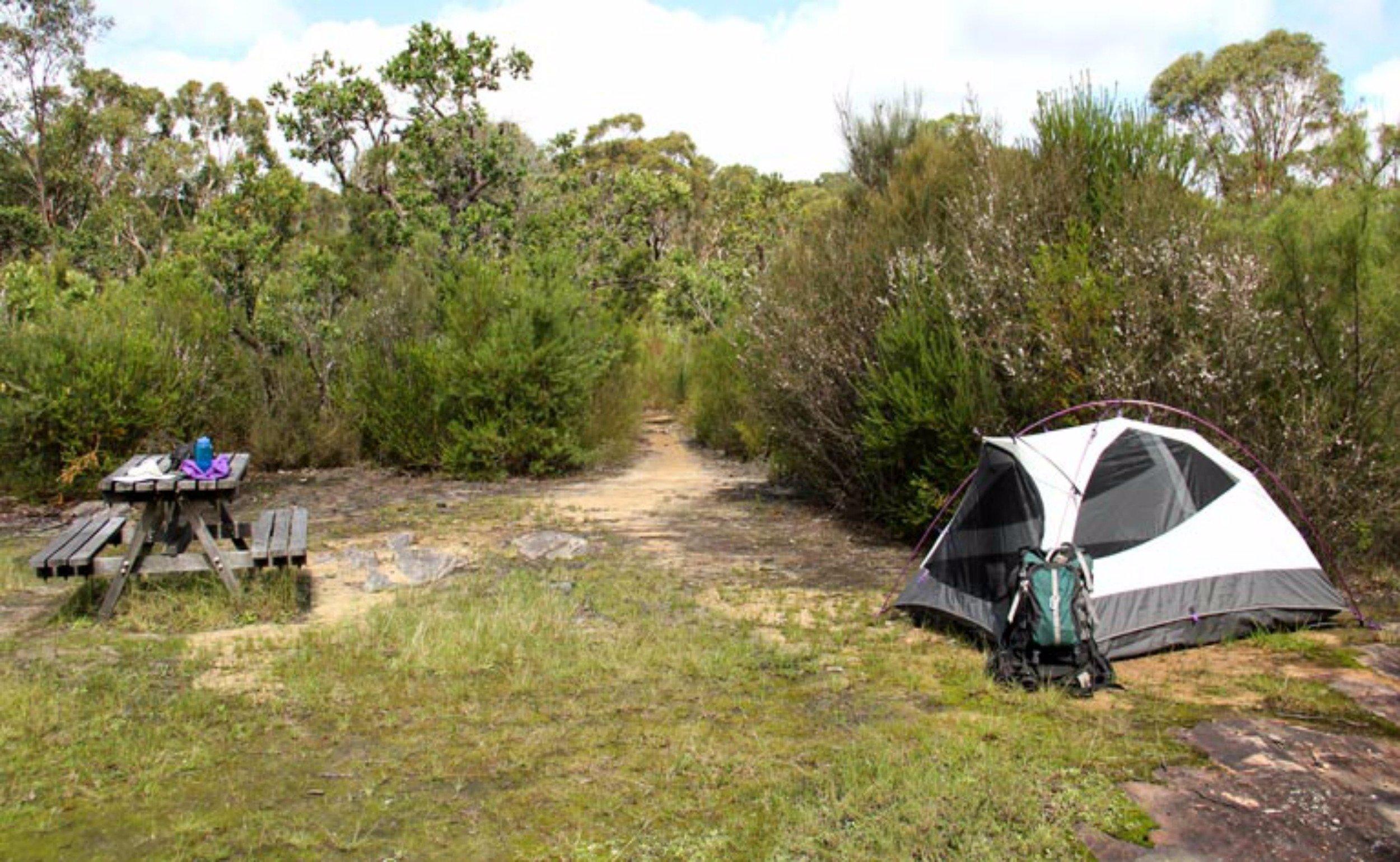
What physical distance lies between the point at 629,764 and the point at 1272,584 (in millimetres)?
4310

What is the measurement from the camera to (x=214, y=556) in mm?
7121

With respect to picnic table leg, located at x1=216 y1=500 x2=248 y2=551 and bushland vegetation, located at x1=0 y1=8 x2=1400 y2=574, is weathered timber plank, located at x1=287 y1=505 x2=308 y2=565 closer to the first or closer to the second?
picnic table leg, located at x1=216 y1=500 x2=248 y2=551

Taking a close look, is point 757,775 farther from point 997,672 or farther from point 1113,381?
point 1113,381

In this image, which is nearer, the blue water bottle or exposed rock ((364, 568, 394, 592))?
the blue water bottle

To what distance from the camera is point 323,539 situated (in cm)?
1028

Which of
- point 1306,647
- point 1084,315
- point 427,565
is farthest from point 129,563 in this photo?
point 1306,647

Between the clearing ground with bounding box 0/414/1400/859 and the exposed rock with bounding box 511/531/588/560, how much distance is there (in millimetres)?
1045

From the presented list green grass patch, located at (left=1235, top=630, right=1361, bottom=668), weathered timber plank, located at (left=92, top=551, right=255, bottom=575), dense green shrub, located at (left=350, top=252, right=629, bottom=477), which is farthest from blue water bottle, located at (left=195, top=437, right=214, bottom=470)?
dense green shrub, located at (left=350, top=252, right=629, bottom=477)

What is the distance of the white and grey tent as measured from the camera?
6594 millimetres

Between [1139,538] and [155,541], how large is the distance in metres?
6.25

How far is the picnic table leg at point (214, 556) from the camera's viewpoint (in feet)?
23.2

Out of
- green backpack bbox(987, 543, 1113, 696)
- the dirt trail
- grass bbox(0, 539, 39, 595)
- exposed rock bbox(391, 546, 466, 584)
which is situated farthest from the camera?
the dirt trail

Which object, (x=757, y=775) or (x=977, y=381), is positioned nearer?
(x=757, y=775)

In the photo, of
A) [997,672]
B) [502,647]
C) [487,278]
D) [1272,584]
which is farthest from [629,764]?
[487,278]
